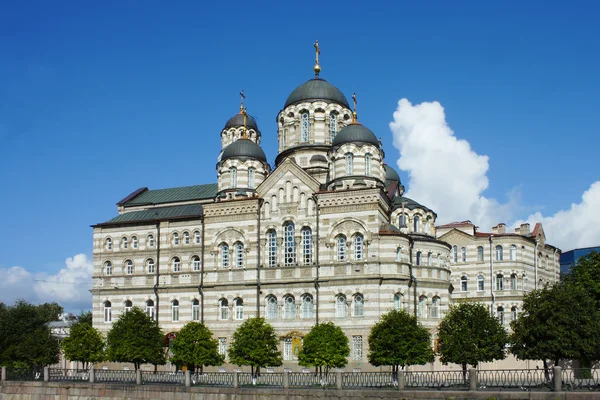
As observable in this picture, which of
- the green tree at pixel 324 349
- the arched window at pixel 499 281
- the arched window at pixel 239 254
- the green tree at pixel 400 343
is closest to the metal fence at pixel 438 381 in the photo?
the green tree at pixel 400 343

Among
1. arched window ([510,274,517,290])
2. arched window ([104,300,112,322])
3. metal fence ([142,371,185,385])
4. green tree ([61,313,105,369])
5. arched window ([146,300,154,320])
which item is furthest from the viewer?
arched window ([510,274,517,290])

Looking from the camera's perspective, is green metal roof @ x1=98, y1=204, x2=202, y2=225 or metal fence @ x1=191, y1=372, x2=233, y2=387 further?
green metal roof @ x1=98, y1=204, x2=202, y2=225

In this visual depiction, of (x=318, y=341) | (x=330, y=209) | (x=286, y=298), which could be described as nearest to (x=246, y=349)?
(x=318, y=341)

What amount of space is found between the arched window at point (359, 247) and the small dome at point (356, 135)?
719cm

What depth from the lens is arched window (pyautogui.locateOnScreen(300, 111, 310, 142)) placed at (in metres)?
59.9

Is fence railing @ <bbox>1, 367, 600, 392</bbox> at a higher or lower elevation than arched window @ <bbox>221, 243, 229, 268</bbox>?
lower

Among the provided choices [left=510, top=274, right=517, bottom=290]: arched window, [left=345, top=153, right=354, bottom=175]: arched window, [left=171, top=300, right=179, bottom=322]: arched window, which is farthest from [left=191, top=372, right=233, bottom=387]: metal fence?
[left=510, top=274, right=517, bottom=290]: arched window

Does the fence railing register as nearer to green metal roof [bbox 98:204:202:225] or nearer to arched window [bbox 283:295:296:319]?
arched window [bbox 283:295:296:319]

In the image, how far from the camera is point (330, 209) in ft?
170

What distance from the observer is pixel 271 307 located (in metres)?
53.2

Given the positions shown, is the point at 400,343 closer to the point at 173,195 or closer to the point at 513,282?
the point at 513,282

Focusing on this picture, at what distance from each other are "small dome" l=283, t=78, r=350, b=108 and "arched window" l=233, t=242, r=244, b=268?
13627 mm

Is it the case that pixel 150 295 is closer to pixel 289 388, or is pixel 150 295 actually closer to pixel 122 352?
pixel 122 352

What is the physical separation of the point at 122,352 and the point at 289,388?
18047mm
